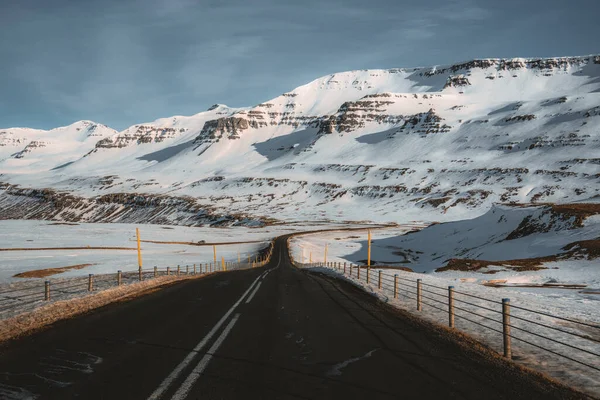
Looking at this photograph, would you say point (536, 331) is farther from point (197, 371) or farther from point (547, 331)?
point (197, 371)

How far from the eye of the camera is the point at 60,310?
12695 mm

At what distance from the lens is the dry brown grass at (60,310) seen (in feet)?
34.0

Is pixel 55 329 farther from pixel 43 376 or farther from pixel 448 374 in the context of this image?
pixel 448 374

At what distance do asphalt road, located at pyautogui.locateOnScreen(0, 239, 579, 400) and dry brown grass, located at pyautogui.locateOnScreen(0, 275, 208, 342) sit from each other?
636 millimetres

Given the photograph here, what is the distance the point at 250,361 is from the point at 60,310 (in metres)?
8.41

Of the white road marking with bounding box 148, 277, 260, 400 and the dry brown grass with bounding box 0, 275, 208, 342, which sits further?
the dry brown grass with bounding box 0, 275, 208, 342

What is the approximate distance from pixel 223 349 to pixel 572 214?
46.0 meters

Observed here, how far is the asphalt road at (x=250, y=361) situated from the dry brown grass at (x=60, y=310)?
636mm

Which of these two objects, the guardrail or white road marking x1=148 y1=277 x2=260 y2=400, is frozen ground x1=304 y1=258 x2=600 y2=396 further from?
white road marking x1=148 y1=277 x2=260 y2=400

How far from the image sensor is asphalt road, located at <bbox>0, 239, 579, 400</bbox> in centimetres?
634

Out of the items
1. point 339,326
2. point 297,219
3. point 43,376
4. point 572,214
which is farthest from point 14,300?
point 297,219

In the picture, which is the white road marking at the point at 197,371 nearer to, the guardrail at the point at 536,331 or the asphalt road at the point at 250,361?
the asphalt road at the point at 250,361

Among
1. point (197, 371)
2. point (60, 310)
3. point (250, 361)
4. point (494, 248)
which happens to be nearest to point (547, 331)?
point (250, 361)

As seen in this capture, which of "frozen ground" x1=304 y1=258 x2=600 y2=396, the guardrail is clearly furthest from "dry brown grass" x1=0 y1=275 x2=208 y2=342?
the guardrail
